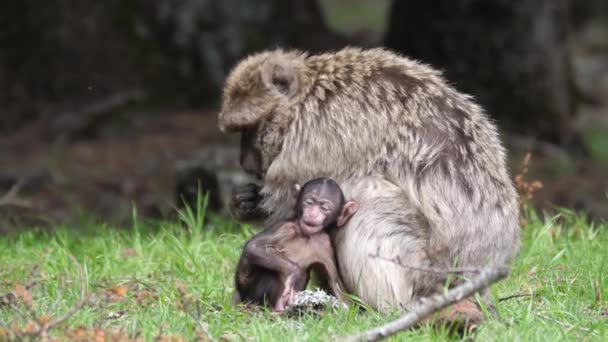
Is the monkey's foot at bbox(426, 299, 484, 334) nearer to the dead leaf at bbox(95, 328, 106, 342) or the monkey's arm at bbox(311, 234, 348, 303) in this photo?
the monkey's arm at bbox(311, 234, 348, 303)

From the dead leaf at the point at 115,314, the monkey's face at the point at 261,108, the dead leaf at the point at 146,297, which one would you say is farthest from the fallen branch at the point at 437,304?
the dead leaf at the point at 146,297

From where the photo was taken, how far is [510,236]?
21.2 ft

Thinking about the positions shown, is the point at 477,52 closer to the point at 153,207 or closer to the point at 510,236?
the point at 153,207

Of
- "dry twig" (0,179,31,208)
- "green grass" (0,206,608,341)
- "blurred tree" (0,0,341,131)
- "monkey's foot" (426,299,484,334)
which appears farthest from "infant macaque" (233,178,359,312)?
"blurred tree" (0,0,341,131)

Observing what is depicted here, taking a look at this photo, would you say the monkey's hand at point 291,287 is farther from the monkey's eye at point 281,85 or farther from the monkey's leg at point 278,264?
the monkey's eye at point 281,85

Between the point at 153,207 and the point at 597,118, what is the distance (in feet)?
39.5

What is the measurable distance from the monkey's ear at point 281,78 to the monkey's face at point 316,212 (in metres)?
0.83

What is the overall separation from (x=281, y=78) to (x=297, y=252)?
3.77 ft

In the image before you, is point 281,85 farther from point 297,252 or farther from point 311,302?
point 311,302

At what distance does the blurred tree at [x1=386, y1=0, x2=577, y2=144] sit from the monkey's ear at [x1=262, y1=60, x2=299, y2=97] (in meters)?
7.15

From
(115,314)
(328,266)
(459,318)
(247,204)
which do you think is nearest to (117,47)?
(247,204)

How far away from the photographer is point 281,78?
22.6 ft

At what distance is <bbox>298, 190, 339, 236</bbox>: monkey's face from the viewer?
6.32 m

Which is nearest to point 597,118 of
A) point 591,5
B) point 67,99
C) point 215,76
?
point 591,5
